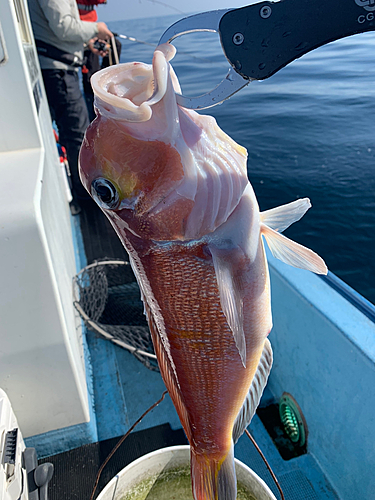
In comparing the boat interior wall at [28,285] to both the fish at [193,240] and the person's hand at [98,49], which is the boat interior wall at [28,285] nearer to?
the fish at [193,240]

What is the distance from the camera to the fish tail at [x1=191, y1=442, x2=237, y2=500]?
123 centimetres

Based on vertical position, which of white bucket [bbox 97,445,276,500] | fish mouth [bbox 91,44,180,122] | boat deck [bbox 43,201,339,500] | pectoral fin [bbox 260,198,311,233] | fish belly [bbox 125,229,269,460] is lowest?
boat deck [bbox 43,201,339,500]

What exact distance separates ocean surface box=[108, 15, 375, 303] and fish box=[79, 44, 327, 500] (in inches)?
61.9

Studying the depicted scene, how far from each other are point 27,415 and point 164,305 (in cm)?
131

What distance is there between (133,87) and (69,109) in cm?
352

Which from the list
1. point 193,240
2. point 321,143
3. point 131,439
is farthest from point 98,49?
point 193,240

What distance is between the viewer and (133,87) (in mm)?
823

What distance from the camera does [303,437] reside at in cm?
204

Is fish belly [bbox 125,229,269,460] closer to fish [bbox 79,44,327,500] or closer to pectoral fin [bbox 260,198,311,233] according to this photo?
fish [bbox 79,44,327,500]

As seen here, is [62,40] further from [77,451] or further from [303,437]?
[303,437]

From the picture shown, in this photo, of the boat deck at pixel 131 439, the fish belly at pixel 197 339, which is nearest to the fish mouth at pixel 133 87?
the fish belly at pixel 197 339

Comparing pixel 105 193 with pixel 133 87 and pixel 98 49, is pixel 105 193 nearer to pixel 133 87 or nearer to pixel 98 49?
pixel 133 87

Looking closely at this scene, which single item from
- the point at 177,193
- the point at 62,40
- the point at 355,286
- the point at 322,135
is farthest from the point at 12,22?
the point at 322,135

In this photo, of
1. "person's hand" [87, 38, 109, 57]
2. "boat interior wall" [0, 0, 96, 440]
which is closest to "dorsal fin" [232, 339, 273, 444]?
"boat interior wall" [0, 0, 96, 440]
